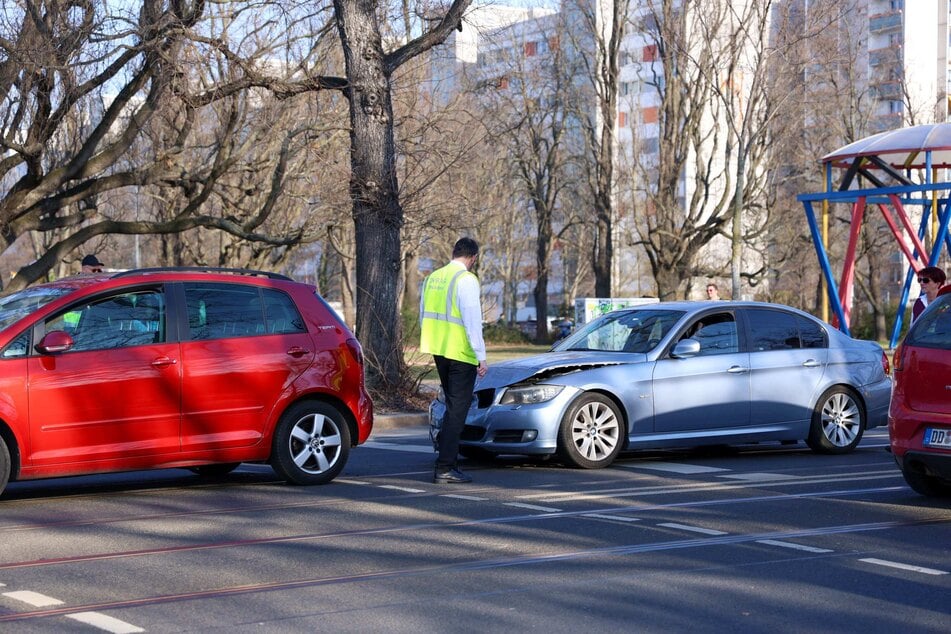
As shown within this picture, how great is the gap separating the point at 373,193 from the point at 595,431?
8.00 metres

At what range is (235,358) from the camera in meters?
10.4

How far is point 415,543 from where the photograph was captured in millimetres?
8023

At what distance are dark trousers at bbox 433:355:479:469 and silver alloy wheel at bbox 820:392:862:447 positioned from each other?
4280 mm

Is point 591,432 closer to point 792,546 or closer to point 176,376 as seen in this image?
point 176,376

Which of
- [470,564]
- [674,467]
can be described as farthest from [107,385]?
[674,467]

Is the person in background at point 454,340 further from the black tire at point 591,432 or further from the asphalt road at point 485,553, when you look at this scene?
the black tire at point 591,432

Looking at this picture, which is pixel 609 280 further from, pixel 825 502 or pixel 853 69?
pixel 825 502

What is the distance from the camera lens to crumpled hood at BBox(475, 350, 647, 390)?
11797 mm

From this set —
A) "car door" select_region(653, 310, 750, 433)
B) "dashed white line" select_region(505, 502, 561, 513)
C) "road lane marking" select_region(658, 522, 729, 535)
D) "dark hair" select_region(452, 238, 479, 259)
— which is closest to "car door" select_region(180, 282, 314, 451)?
"dark hair" select_region(452, 238, 479, 259)

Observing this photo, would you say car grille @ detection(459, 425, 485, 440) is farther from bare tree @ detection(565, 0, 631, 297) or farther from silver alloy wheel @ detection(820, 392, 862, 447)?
bare tree @ detection(565, 0, 631, 297)

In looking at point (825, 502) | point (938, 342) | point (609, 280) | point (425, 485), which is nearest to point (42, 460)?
point (425, 485)

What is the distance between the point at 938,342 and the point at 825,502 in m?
1.46

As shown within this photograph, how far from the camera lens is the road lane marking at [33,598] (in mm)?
6379

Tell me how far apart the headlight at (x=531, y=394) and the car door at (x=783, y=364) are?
2242 mm
